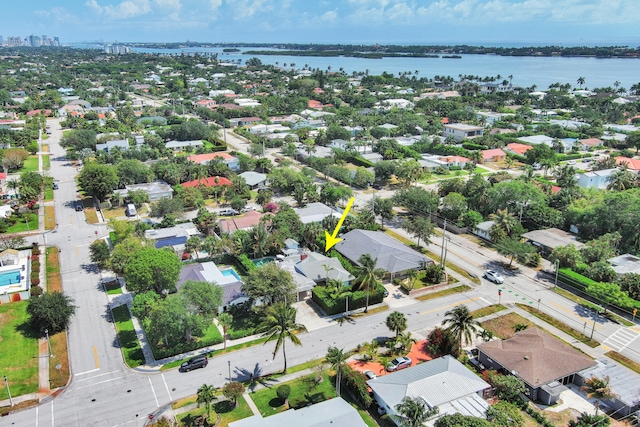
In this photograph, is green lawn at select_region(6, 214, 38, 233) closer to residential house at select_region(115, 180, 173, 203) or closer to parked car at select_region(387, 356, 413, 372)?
residential house at select_region(115, 180, 173, 203)

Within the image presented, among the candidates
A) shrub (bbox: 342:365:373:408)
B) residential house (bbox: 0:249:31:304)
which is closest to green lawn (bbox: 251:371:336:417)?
shrub (bbox: 342:365:373:408)

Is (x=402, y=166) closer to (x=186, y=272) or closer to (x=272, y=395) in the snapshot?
(x=186, y=272)

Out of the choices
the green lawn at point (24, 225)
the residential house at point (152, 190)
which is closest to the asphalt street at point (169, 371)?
the green lawn at point (24, 225)

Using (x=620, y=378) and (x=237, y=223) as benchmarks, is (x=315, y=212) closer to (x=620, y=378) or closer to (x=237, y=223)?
(x=237, y=223)

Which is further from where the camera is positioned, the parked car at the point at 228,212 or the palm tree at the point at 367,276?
the parked car at the point at 228,212

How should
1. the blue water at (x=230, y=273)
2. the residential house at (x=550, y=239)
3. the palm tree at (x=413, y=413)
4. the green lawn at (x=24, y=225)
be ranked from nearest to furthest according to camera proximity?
the palm tree at (x=413, y=413)
the blue water at (x=230, y=273)
the residential house at (x=550, y=239)
the green lawn at (x=24, y=225)

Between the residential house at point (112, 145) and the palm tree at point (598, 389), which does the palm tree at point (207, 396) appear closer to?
the palm tree at point (598, 389)
